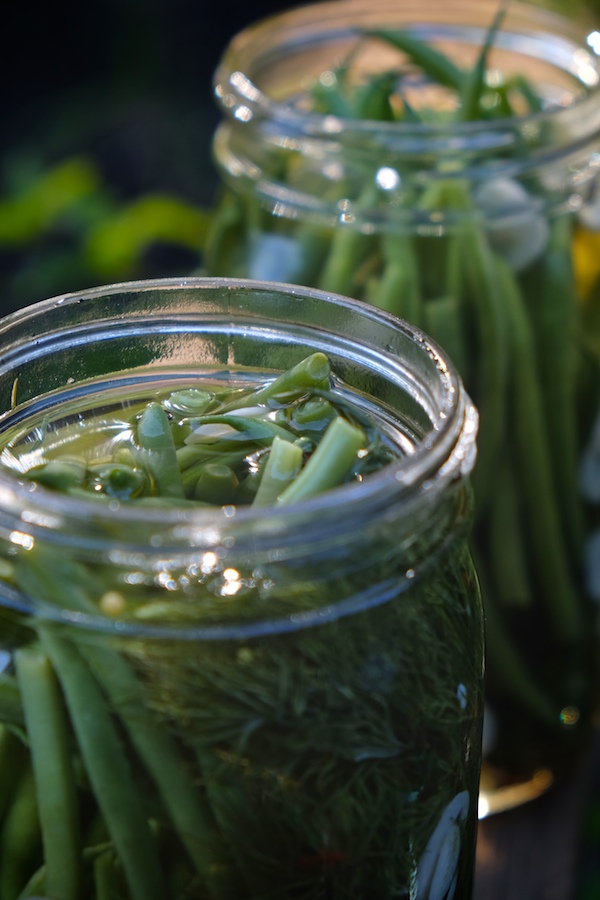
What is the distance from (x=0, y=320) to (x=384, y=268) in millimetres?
247

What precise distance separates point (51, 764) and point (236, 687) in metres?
0.05

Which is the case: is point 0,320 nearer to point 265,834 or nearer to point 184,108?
point 265,834

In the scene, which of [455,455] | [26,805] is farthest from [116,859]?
[455,455]

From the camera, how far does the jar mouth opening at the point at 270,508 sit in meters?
0.29

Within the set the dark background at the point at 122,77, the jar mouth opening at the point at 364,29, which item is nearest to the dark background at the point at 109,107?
the dark background at the point at 122,77

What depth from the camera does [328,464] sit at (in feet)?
1.11

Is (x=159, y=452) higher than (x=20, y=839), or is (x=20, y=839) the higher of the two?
(x=159, y=452)

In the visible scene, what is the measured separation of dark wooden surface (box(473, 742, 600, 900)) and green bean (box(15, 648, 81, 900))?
14.8 inches

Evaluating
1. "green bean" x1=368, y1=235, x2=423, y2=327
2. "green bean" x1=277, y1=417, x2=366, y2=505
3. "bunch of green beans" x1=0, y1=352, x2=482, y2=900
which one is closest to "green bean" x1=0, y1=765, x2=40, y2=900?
"bunch of green beans" x1=0, y1=352, x2=482, y2=900

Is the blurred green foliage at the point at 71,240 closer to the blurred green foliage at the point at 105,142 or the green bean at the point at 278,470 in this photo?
the blurred green foliage at the point at 105,142

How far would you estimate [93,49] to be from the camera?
1.67 m

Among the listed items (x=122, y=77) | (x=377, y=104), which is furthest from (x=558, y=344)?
(x=122, y=77)

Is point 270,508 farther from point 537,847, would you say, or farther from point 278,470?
point 537,847

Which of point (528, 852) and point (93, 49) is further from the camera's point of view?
point (93, 49)
